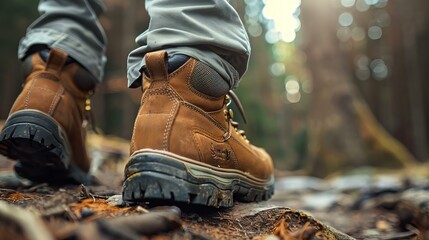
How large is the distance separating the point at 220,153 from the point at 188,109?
183 millimetres

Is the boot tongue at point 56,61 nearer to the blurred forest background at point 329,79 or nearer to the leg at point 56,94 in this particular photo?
the leg at point 56,94

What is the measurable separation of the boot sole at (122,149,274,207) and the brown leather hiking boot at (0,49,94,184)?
0.51m

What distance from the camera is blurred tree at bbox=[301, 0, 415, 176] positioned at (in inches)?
263

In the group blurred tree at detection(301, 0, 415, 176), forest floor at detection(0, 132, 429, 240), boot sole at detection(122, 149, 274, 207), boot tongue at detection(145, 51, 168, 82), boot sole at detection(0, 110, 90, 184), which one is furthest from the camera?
blurred tree at detection(301, 0, 415, 176)

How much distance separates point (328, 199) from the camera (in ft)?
12.3

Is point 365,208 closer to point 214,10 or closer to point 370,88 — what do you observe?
point 214,10

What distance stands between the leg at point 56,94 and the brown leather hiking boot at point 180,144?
48 cm

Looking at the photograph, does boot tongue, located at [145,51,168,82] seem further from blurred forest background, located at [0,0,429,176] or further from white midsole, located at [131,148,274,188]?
blurred forest background, located at [0,0,429,176]

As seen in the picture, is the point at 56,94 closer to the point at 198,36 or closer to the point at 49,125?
the point at 49,125

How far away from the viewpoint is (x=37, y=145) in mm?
1483

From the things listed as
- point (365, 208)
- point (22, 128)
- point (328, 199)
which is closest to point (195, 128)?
point (22, 128)

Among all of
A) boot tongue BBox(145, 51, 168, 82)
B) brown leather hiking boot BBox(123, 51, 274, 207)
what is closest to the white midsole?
brown leather hiking boot BBox(123, 51, 274, 207)

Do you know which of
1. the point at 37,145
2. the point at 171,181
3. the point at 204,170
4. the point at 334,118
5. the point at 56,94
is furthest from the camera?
the point at 334,118

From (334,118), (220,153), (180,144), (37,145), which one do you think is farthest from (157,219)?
(334,118)
